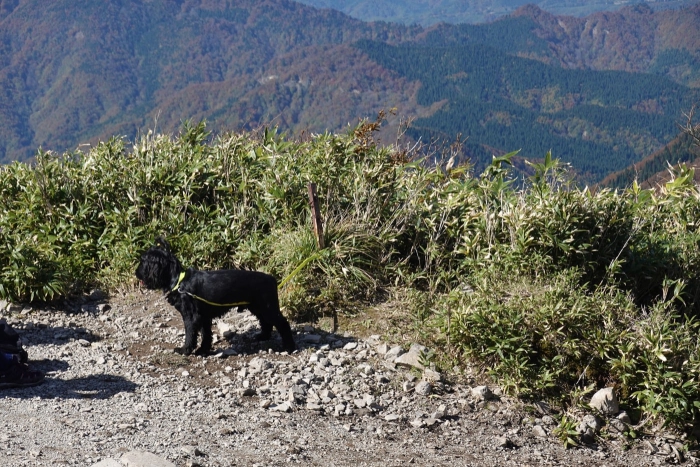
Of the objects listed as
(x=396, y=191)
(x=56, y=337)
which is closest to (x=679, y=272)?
(x=396, y=191)

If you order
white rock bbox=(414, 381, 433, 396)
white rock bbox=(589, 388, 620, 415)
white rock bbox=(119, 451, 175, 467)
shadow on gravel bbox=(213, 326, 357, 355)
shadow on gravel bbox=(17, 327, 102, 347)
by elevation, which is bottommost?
white rock bbox=(589, 388, 620, 415)

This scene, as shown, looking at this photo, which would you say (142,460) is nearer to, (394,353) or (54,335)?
(394,353)

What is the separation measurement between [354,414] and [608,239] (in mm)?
3278

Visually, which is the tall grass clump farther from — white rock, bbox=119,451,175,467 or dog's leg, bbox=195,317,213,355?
white rock, bbox=119,451,175,467

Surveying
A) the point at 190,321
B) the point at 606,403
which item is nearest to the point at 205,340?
the point at 190,321

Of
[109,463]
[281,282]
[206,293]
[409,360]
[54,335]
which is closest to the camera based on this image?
[109,463]

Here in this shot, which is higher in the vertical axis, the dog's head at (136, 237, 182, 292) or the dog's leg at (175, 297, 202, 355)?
the dog's head at (136, 237, 182, 292)

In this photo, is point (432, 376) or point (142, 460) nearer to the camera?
point (142, 460)

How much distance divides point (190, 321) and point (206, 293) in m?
0.28

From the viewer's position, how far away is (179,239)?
7.71 metres

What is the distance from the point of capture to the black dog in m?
5.99

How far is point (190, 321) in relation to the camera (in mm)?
6074

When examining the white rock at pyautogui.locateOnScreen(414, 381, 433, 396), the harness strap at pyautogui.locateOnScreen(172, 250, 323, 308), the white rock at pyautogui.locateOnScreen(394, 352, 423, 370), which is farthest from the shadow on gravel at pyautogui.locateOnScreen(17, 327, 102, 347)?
the white rock at pyautogui.locateOnScreen(414, 381, 433, 396)

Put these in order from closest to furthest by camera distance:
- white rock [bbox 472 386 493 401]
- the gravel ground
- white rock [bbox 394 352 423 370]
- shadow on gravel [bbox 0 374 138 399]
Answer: the gravel ground, shadow on gravel [bbox 0 374 138 399], white rock [bbox 472 386 493 401], white rock [bbox 394 352 423 370]
